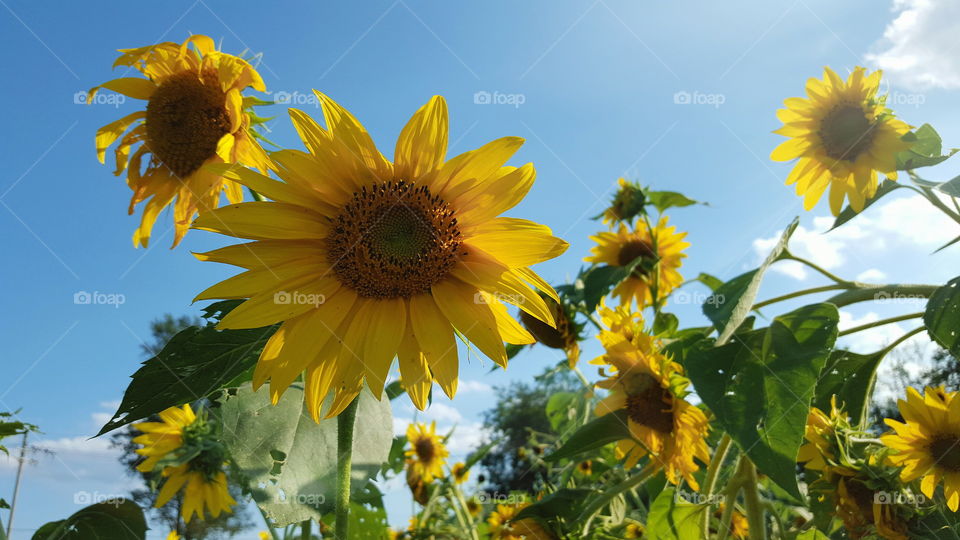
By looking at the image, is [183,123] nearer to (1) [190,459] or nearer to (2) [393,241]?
(2) [393,241]

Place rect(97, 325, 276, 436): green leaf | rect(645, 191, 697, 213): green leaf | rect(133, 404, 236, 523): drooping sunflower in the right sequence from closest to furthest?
rect(97, 325, 276, 436): green leaf
rect(133, 404, 236, 523): drooping sunflower
rect(645, 191, 697, 213): green leaf

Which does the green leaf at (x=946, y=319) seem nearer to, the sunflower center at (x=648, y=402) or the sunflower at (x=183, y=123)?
the sunflower center at (x=648, y=402)

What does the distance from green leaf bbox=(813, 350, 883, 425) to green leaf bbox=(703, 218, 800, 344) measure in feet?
1.09

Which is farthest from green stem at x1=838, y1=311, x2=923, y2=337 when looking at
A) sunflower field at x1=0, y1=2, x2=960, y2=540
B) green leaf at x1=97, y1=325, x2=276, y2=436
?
green leaf at x1=97, y1=325, x2=276, y2=436

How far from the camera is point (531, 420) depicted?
20.9m

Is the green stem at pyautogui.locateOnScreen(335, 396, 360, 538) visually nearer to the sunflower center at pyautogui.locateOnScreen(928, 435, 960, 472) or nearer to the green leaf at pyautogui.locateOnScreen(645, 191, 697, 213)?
the sunflower center at pyautogui.locateOnScreen(928, 435, 960, 472)

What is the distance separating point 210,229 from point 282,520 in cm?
45

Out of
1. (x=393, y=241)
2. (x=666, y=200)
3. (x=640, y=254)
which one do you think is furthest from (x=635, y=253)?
(x=393, y=241)

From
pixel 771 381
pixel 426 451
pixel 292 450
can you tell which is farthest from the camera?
pixel 426 451

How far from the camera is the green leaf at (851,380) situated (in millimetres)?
1604

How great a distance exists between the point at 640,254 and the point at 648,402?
1092 mm

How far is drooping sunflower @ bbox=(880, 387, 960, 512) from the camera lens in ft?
4.54

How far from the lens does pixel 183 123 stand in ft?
4.91

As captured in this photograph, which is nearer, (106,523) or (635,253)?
(106,523)
